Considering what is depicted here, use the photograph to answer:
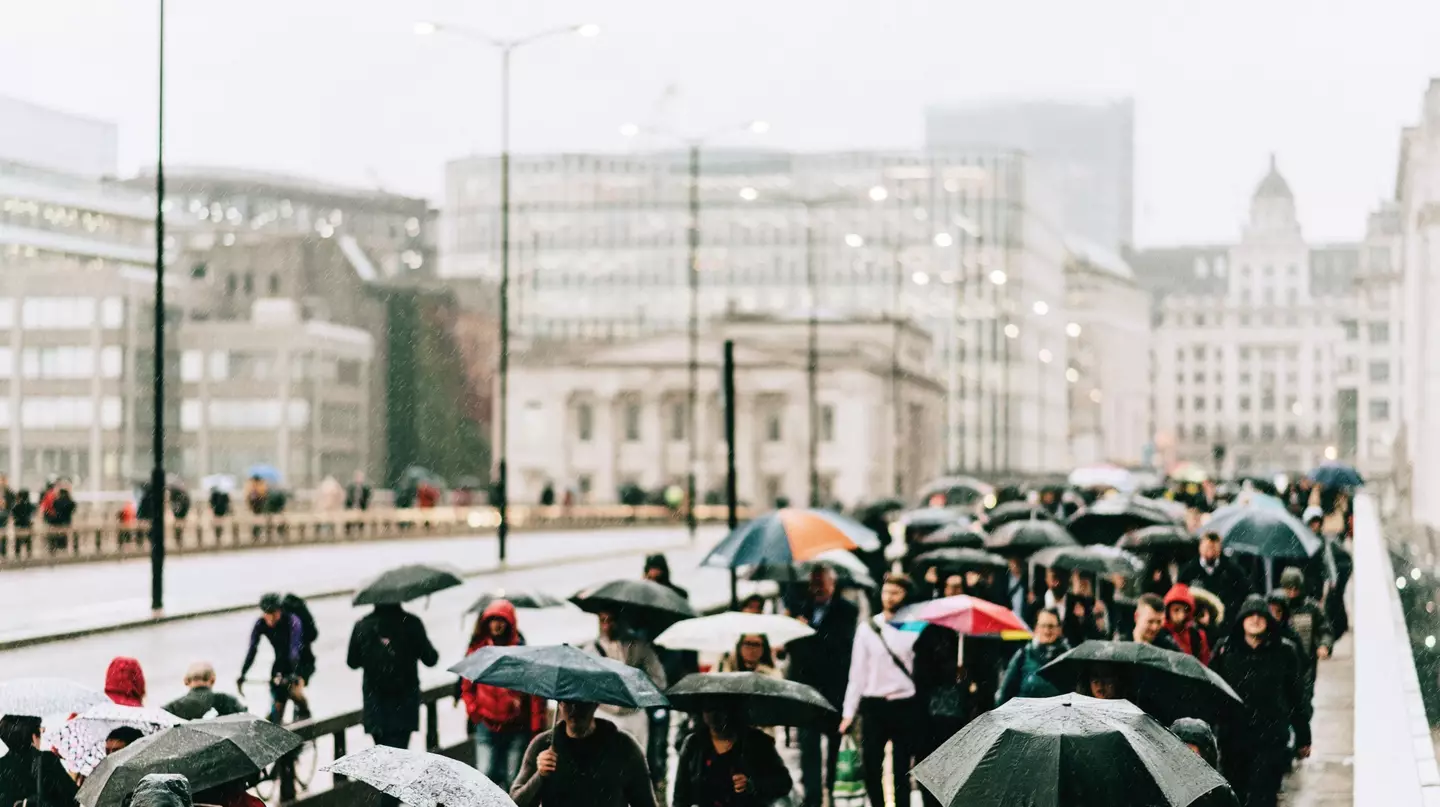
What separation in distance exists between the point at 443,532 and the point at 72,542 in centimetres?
2201

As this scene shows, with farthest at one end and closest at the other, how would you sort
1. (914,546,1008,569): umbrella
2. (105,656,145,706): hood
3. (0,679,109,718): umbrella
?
(914,546,1008,569): umbrella < (105,656,145,706): hood < (0,679,109,718): umbrella

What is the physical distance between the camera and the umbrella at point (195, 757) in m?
7.16

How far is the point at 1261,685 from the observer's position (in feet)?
40.3

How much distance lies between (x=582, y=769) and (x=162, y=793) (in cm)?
313

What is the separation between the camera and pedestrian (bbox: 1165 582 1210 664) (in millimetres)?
13078

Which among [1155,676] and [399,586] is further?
[399,586]

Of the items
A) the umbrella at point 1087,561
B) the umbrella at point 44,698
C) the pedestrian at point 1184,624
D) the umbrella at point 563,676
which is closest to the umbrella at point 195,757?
the umbrella at point 563,676

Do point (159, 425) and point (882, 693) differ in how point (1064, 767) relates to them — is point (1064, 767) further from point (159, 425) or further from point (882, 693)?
point (159, 425)

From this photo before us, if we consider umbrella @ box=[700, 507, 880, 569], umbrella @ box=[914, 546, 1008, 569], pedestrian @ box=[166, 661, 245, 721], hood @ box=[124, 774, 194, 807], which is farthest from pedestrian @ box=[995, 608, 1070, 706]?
hood @ box=[124, 774, 194, 807]

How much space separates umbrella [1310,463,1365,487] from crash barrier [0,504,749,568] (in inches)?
879

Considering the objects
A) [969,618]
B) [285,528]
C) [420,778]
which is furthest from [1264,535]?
[285,528]

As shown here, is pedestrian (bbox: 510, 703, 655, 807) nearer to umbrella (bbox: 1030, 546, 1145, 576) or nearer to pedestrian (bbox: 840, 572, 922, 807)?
pedestrian (bbox: 840, 572, 922, 807)

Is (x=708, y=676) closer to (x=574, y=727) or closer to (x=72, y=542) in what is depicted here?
(x=574, y=727)

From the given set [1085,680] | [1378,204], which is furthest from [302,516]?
[1378,204]
